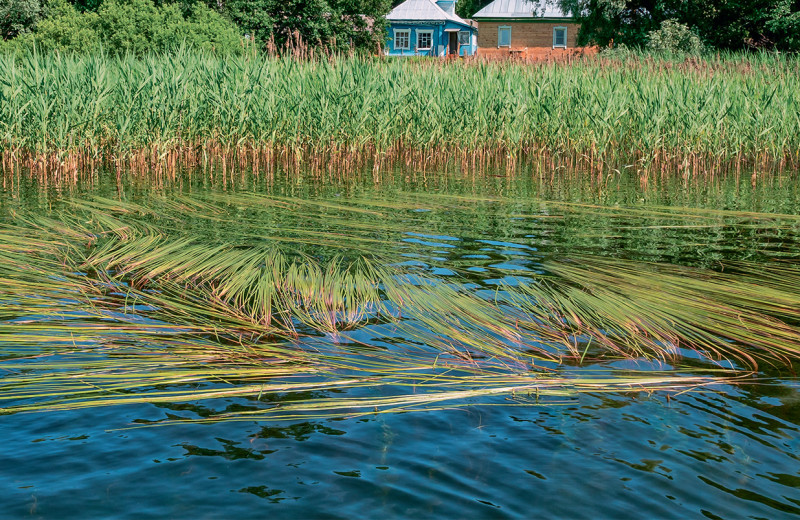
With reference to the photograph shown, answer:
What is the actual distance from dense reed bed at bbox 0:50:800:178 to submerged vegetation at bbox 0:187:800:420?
14.6ft

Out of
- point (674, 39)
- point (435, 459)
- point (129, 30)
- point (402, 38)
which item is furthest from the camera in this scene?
point (402, 38)

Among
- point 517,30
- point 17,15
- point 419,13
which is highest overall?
point 419,13

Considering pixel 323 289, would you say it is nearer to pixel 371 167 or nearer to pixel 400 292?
pixel 400 292

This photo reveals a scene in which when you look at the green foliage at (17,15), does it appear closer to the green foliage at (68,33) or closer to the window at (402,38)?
the green foliage at (68,33)

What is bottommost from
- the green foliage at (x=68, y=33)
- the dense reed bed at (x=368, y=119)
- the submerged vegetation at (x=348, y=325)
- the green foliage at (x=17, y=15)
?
the submerged vegetation at (x=348, y=325)

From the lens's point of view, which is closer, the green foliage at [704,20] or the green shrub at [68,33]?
the green shrub at [68,33]

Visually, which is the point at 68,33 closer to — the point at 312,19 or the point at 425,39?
the point at 312,19

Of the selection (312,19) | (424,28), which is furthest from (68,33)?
(424,28)

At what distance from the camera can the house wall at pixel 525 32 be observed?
48.3m

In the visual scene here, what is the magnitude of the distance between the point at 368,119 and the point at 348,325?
763 centimetres

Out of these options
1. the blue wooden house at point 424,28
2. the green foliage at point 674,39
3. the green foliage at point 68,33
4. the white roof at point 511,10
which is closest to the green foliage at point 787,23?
the green foliage at point 674,39

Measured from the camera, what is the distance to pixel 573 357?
378cm

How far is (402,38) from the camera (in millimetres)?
50656

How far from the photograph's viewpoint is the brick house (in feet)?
158
